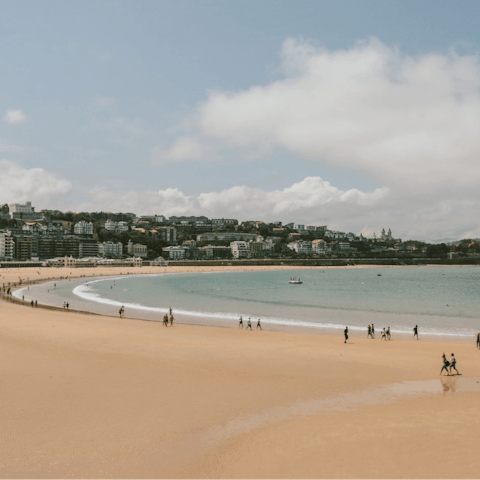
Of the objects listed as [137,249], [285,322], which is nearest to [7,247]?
[137,249]

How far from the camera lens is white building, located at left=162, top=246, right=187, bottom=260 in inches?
7475

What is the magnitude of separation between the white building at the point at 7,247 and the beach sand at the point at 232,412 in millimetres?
153866

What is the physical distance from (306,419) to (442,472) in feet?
10.5

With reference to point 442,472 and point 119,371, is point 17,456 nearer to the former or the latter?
point 119,371

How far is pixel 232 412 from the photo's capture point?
410 inches

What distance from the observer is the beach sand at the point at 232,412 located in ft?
25.2

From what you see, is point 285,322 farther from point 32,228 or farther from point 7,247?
point 32,228

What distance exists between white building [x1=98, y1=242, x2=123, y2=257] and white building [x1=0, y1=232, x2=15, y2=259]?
34.6 m

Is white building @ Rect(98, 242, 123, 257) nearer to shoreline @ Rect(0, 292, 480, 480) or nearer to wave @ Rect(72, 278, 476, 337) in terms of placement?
wave @ Rect(72, 278, 476, 337)

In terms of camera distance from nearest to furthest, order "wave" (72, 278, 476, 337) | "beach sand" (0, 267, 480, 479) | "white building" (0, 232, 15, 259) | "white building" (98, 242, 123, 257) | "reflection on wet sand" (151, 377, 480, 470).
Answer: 1. "beach sand" (0, 267, 480, 479)
2. "reflection on wet sand" (151, 377, 480, 470)
3. "wave" (72, 278, 476, 337)
4. "white building" (0, 232, 15, 259)
5. "white building" (98, 242, 123, 257)

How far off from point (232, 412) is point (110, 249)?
182m

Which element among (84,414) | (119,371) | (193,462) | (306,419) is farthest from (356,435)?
(119,371)

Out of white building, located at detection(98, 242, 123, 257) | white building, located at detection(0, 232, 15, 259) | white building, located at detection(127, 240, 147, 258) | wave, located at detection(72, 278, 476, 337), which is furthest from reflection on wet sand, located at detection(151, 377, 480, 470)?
white building, located at detection(127, 240, 147, 258)

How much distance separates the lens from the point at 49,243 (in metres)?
168
